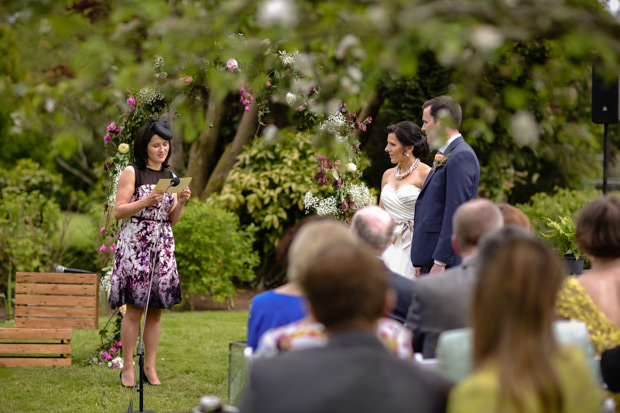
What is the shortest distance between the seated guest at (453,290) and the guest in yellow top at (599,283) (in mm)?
427

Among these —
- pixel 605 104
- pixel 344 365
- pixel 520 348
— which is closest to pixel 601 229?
pixel 520 348

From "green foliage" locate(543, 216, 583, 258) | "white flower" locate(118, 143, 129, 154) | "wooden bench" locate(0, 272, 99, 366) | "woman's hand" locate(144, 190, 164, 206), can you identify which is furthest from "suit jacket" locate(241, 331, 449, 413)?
"green foliage" locate(543, 216, 583, 258)

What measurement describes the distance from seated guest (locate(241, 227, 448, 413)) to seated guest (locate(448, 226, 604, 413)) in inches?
5.4

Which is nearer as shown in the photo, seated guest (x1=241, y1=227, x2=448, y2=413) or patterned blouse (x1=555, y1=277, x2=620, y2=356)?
seated guest (x1=241, y1=227, x2=448, y2=413)

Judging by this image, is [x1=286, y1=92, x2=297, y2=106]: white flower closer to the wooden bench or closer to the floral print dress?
the floral print dress

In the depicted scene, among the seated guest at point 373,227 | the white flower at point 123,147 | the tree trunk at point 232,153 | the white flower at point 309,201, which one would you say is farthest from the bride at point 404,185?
the tree trunk at point 232,153

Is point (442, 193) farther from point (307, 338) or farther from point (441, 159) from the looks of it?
point (307, 338)

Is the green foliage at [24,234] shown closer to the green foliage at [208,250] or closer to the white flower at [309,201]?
the green foliage at [208,250]

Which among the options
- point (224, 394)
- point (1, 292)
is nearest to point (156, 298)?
point (224, 394)

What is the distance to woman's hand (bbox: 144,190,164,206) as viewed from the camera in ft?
16.0

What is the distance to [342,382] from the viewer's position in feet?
5.65

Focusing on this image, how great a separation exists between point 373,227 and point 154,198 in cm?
238

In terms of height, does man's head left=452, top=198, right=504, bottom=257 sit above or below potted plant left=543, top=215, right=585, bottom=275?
above

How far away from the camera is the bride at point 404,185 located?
5.31 metres
